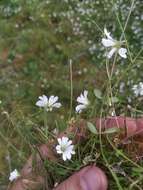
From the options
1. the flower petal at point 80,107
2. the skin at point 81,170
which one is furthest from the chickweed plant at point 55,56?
the flower petal at point 80,107

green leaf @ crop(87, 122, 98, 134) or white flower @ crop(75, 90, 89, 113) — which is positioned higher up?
white flower @ crop(75, 90, 89, 113)

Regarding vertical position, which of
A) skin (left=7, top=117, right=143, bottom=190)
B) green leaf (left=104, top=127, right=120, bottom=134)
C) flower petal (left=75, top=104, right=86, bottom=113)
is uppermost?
flower petal (left=75, top=104, right=86, bottom=113)

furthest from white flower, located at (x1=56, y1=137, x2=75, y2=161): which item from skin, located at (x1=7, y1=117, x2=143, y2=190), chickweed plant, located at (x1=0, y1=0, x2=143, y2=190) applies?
chickweed plant, located at (x1=0, y1=0, x2=143, y2=190)

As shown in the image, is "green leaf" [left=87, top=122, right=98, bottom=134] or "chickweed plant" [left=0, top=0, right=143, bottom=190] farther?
"chickweed plant" [left=0, top=0, right=143, bottom=190]

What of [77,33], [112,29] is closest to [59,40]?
[77,33]

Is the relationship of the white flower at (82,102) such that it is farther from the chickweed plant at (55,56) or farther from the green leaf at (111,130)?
the chickweed plant at (55,56)

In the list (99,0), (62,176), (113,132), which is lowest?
(62,176)

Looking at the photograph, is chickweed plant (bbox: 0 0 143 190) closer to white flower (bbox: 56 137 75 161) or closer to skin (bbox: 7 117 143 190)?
skin (bbox: 7 117 143 190)

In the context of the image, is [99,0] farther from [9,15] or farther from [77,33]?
[9,15]
